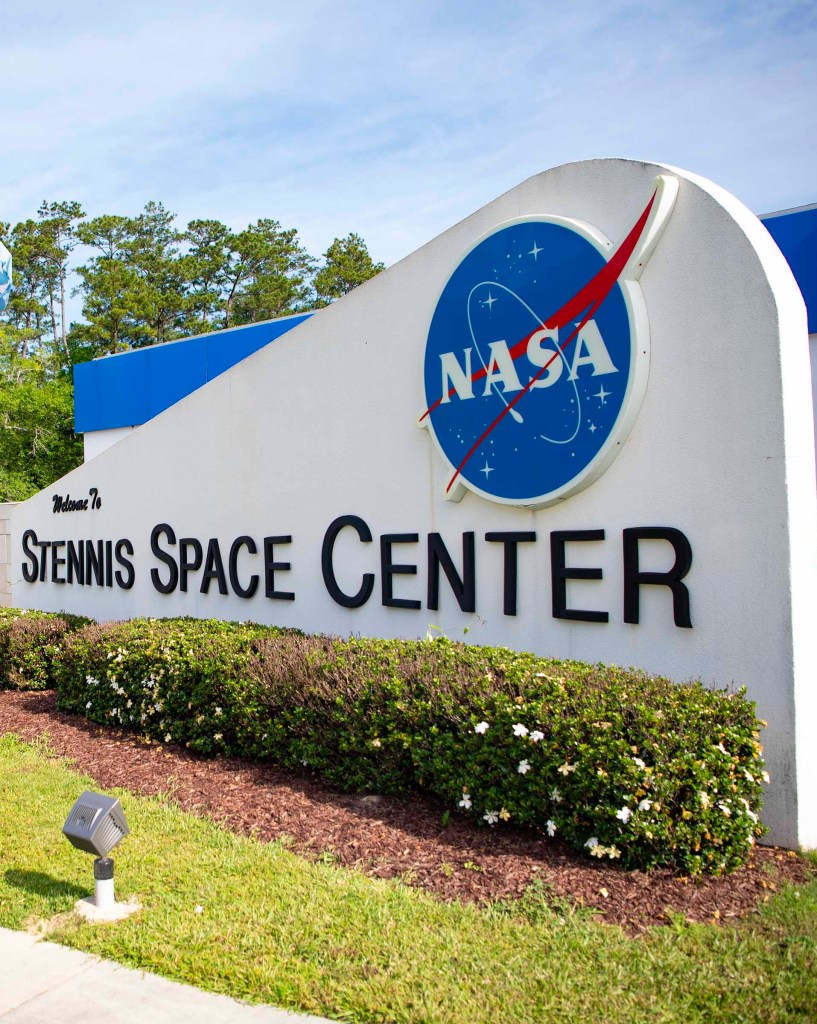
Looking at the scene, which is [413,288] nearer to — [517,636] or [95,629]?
[517,636]

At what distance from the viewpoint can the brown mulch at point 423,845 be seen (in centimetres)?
411

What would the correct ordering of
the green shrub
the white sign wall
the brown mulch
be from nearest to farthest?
the brown mulch < the white sign wall < the green shrub

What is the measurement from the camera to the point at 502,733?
4.80 meters

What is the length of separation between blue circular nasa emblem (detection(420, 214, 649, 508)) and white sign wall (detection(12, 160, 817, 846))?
2cm

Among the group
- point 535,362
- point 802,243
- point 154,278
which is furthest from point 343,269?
point 535,362

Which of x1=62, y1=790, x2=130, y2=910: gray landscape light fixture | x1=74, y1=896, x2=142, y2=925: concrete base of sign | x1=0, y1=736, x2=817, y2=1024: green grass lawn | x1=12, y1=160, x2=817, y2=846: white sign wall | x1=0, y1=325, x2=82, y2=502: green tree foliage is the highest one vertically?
x1=0, y1=325, x2=82, y2=502: green tree foliage

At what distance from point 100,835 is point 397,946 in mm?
1488

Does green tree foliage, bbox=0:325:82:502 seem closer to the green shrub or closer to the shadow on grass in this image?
the green shrub

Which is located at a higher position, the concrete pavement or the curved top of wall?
the curved top of wall

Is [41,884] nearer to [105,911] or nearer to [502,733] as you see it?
[105,911]

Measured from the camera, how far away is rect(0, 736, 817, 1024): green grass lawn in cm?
328

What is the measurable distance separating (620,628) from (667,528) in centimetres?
73

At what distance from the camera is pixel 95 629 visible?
28.3 ft

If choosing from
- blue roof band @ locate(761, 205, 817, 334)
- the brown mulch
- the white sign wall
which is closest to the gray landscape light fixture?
the brown mulch
